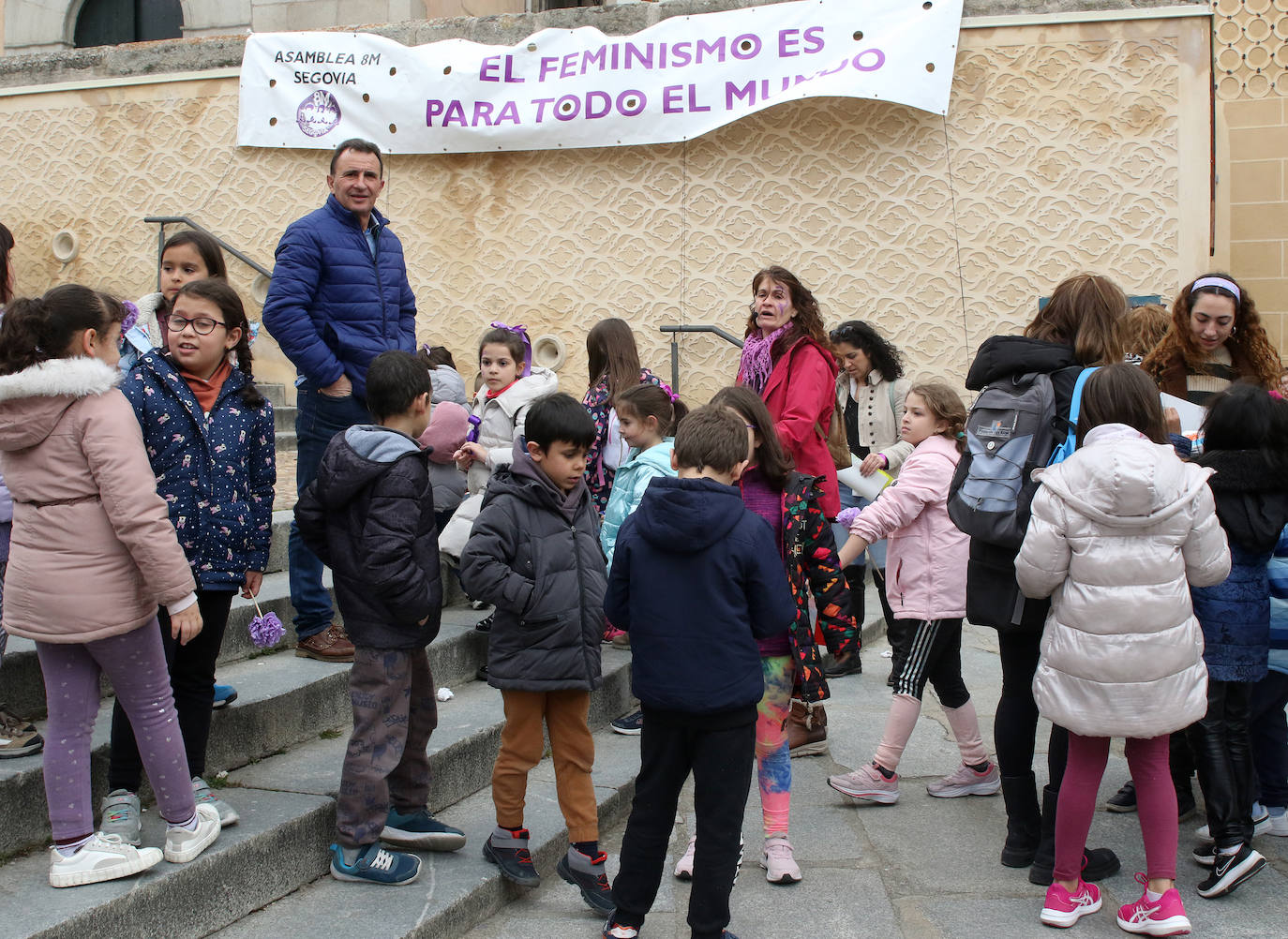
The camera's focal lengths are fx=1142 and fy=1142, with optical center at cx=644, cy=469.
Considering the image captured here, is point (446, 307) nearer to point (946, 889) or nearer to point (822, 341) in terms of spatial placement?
point (822, 341)

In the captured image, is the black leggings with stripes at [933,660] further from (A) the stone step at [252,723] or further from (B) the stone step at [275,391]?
(B) the stone step at [275,391]

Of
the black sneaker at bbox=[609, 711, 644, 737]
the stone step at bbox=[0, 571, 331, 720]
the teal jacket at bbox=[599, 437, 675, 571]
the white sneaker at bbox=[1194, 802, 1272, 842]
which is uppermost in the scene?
the teal jacket at bbox=[599, 437, 675, 571]

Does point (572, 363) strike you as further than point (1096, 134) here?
Yes

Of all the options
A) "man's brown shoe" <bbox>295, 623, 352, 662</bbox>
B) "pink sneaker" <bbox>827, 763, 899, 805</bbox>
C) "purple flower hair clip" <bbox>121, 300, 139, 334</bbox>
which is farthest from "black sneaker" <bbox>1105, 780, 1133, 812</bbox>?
"purple flower hair clip" <bbox>121, 300, 139, 334</bbox>

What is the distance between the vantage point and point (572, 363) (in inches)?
309

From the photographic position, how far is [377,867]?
3033 mm

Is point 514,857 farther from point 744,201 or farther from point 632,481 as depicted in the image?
point 744,201

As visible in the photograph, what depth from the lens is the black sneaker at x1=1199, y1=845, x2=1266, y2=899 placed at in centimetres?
324

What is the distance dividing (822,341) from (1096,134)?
372 centimetres

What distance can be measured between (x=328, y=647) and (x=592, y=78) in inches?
189

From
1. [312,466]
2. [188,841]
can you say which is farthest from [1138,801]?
[312,466]

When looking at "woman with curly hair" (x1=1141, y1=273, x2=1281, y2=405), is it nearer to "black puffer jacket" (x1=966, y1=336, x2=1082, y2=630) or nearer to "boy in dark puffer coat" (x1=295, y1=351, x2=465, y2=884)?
"black puffer jacket" (x1=966, y1=336, x2=1082, y2=630)

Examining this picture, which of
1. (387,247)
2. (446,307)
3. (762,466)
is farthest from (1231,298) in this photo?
(446,307)

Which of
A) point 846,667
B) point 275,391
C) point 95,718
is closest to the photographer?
point 95,718
